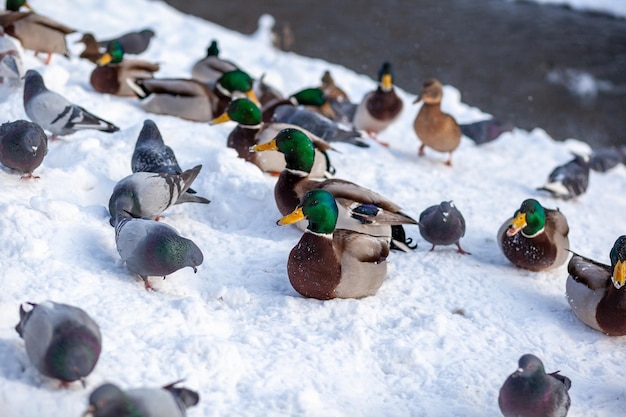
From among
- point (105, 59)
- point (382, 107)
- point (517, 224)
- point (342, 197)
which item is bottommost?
point (105, 59)

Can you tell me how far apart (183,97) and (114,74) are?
0.66m

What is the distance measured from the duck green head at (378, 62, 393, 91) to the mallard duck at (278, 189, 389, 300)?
3.57 metres

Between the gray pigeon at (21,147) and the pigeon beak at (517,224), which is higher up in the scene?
the pigeon beak at (517,224)

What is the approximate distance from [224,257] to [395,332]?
42.9 inches

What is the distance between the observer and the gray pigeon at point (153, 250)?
382cm

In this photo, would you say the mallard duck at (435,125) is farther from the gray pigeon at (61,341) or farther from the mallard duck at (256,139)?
the gray pigeon at (61,341)

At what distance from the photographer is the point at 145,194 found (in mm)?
4336

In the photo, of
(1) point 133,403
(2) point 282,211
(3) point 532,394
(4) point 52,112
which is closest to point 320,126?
(2) point 282,211

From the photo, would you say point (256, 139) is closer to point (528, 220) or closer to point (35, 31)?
point (528, 220)

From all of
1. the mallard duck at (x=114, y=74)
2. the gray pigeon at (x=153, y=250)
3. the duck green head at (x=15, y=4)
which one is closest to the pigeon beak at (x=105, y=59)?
the mallard duck at (x=114, y=74)

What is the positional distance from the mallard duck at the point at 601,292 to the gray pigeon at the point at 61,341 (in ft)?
8.32

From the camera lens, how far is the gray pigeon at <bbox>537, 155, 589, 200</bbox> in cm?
662

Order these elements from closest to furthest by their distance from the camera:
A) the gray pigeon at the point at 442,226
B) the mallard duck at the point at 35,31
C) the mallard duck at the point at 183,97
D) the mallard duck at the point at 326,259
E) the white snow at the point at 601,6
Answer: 1. the mallard duck at the point at 326,259
2. the gray pigeon at the point at 442,226
3. the mallard duck at the point at 183,97
4. the mallard duck at the point at 35,31
5. the white snow at the point at 601,6

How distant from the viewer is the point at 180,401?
2854 mm
